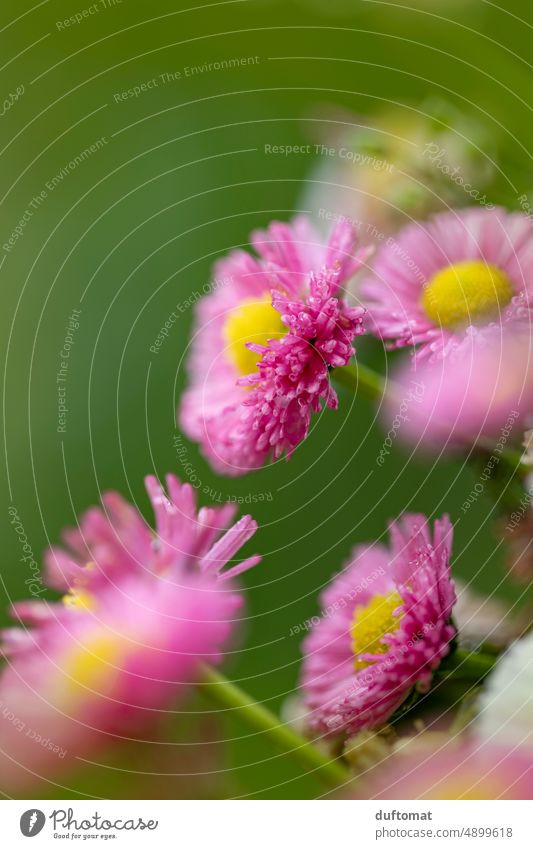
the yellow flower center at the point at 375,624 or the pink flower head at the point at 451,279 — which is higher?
the pink flower head at the point at 451,279

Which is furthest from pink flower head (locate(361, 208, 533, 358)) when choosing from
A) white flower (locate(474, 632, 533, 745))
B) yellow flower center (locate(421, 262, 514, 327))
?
white flower (locate(474, 632, 533, 745))

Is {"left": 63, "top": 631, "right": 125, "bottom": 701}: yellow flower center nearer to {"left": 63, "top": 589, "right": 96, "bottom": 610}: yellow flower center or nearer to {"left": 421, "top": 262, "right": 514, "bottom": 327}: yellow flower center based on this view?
{"left": 63, "top": 589, "right": 96, "bottom": 610}: yellow flower center

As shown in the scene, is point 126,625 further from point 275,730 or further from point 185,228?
point 185,228

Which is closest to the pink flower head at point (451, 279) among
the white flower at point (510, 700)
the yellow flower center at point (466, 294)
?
the yellow flower center at point (466, 294)

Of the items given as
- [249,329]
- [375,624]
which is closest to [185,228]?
[249,329]

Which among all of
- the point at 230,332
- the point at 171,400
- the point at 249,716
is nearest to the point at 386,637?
the point at 249,716
